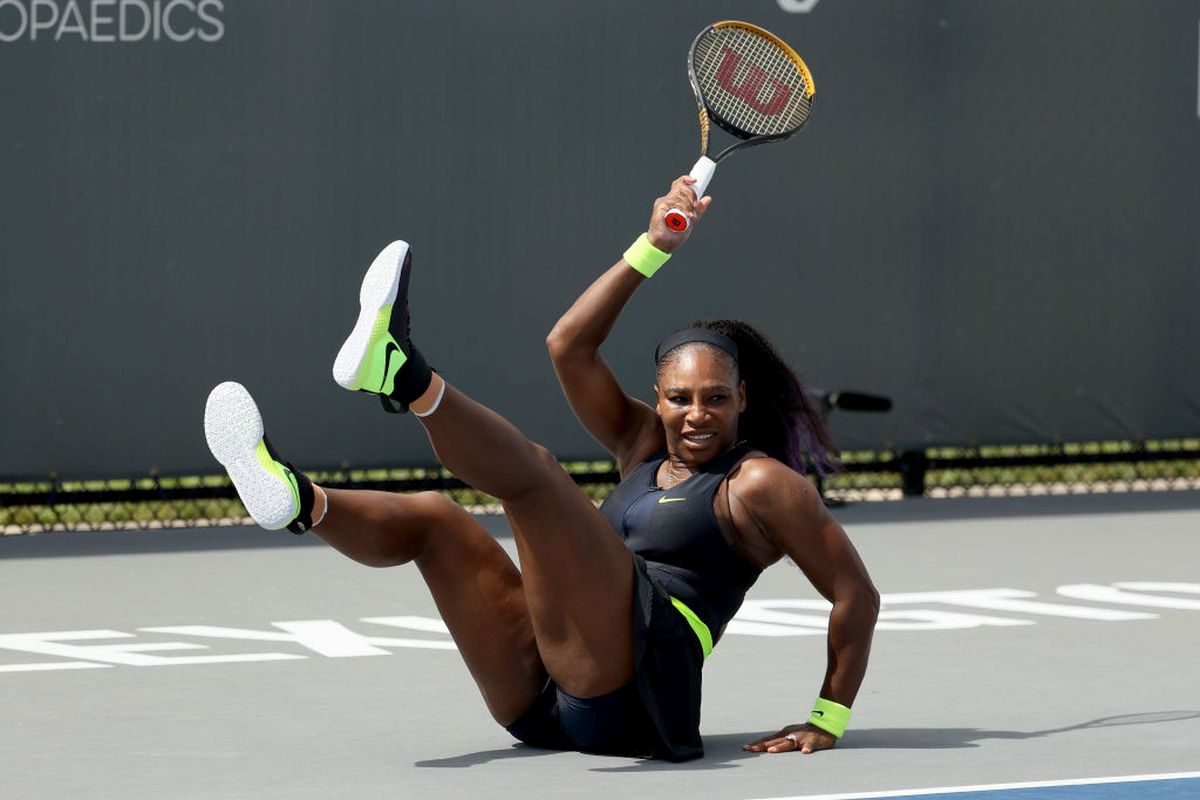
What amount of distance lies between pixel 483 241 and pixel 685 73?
3.56ft

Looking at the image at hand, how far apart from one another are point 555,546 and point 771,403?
84 centimetres

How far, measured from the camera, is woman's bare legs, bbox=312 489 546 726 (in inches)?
188

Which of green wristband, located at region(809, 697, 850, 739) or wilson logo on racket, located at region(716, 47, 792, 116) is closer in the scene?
green wristband, located at region(809, 697, 850, 739)

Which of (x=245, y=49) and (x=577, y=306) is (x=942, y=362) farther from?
(x=577, y=306)

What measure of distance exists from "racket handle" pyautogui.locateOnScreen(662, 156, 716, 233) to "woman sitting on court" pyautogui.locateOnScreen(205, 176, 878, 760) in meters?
0.02

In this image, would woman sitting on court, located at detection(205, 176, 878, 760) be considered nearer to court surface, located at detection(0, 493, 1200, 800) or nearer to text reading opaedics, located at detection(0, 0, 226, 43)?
court surface, located at detection(0, 493, 1200, 800)

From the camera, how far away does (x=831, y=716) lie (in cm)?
504

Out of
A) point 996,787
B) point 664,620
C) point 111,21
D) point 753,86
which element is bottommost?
point 996,787

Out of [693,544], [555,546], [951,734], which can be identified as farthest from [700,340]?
[951,734]

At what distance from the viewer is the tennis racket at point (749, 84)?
19.5 feet

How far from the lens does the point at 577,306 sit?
5074mm

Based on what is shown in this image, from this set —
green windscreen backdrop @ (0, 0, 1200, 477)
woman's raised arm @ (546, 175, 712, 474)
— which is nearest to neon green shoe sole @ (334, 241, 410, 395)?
woman's raised arm @ (546, 175, 712, 474)

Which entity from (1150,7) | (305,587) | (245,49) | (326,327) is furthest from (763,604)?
(1150,7)

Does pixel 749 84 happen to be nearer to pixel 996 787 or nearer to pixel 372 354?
pixel 372 354
